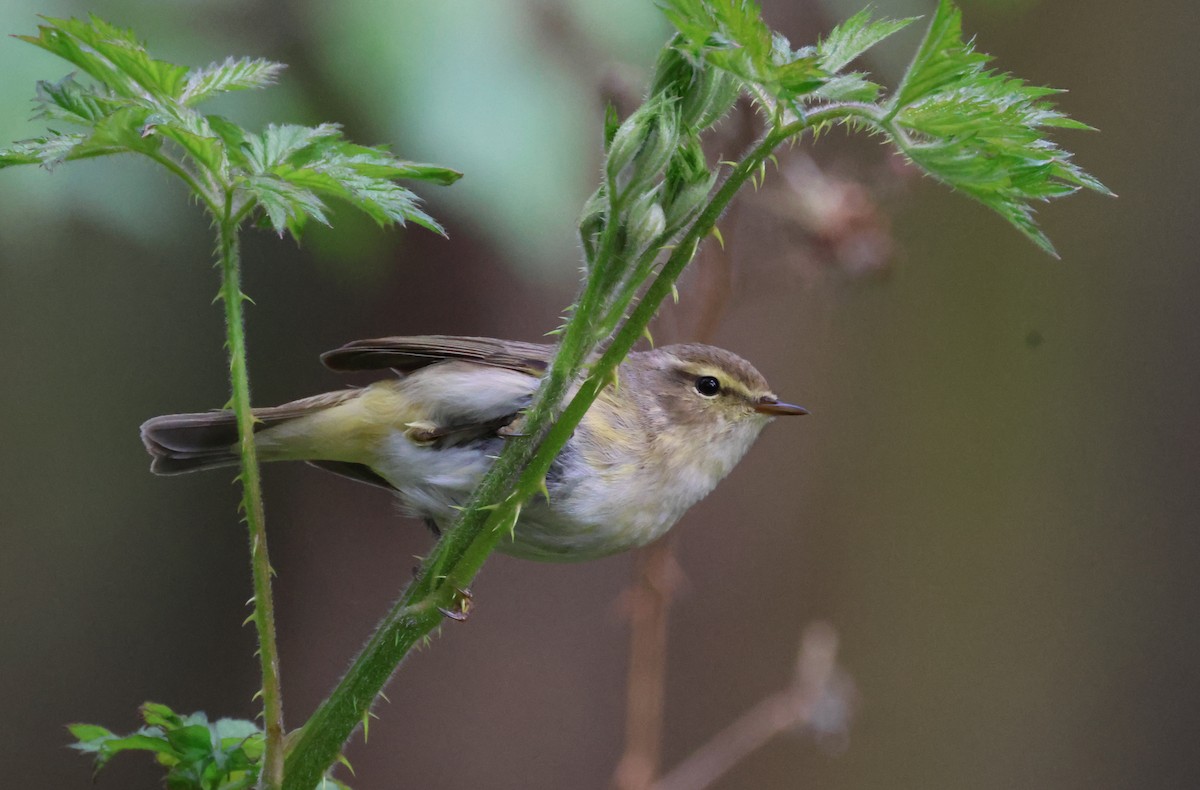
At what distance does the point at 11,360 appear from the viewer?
2.85m

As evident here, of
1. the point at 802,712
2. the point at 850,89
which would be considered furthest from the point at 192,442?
the point at 802,712

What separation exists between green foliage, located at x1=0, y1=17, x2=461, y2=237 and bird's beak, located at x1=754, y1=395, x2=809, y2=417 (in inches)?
55.0

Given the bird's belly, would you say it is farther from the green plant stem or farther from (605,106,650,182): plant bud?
(605,106,650,182): plant bud

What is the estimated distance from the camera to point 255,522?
86 cm

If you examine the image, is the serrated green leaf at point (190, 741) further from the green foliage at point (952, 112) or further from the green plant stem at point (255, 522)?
the green foliage at point (952, 112)

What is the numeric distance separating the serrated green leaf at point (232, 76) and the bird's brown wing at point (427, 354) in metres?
0.71

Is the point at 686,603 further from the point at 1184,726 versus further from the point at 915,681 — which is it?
the point at 1184,726

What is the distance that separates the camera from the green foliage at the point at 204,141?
78cm

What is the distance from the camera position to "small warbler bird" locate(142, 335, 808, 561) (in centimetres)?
174

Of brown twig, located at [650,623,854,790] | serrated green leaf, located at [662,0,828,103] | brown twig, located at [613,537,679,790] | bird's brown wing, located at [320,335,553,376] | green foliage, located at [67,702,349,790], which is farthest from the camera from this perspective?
brown twig, located at [650,623,854,790]

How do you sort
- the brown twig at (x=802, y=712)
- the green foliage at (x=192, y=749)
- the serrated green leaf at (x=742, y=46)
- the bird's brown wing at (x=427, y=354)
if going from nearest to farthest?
1. the serrated green leaf at (x=742, y=46)
2. the green foliage at (x=192, y=749)
3. the bird's brown wing at (x=427, y=354)
4. the brown twig at (x=802, y=712)

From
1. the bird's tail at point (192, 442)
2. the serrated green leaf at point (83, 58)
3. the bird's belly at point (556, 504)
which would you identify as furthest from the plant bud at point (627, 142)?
the bird's tail at point (192, 442)

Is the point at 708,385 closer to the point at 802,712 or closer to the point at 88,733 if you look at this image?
the point at 802,712

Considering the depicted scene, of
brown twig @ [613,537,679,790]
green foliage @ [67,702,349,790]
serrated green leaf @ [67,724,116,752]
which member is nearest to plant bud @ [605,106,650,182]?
green foliage @ [67,702,349,790]
